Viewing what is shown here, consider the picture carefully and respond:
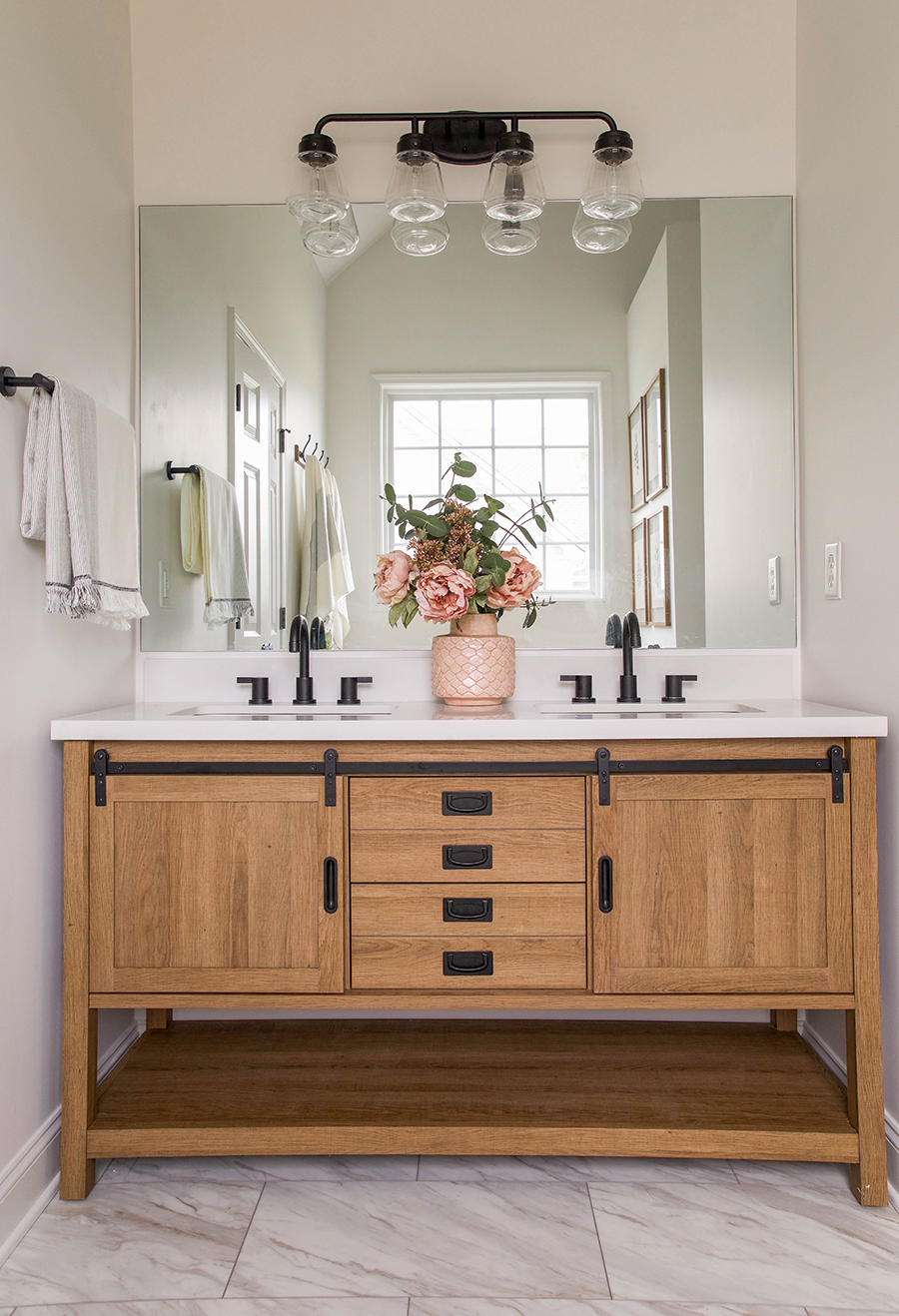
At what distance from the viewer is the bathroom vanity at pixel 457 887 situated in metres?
1.48

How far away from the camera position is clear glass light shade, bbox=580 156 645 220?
6.17 feet

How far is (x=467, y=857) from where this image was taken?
59.5 inches

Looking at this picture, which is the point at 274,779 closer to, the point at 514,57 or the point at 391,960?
the point at 391,960

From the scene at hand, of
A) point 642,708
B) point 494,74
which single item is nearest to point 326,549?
point 642,708

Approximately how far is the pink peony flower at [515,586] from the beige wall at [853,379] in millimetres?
658

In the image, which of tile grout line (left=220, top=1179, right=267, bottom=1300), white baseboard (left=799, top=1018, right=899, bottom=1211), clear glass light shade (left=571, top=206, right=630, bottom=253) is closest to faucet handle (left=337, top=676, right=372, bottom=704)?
tile grout line (left=220, top=1179, right=267, bottom=1300)

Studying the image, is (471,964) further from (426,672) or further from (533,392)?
(533,392)

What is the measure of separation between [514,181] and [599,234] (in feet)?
0.79

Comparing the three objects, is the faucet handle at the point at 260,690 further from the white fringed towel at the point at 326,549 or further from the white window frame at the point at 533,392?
the white window frame at the point at 533,392

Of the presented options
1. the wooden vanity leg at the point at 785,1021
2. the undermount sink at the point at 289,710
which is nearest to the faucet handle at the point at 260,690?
the undermount sink at the point at 289,710

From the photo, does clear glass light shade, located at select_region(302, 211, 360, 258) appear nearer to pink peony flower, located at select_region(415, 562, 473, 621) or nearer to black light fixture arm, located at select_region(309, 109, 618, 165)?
black light fixture arm, located at select_region(309, 109, 618, 165)

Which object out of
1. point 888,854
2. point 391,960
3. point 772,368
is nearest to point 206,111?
point 772,368

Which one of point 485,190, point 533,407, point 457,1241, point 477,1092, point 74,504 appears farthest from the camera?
point 533,407

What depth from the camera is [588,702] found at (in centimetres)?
195
